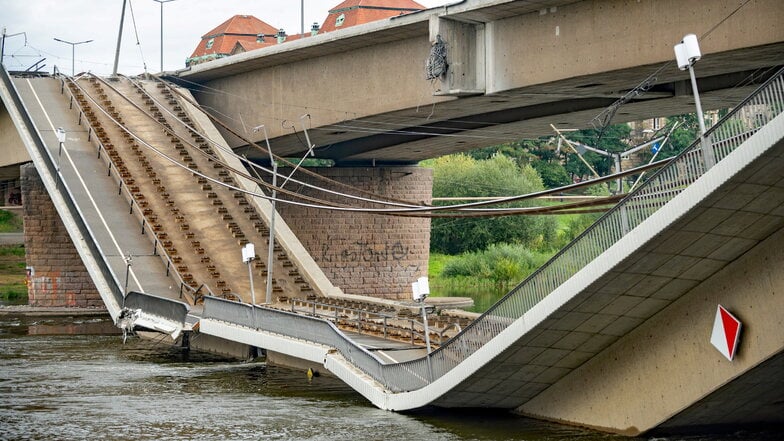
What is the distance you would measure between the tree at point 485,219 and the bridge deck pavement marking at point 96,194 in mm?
33479

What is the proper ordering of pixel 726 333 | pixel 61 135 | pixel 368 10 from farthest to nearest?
pixel 368 10 < pixel 61 135 < pixel 726 333

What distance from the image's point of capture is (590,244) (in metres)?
22.5

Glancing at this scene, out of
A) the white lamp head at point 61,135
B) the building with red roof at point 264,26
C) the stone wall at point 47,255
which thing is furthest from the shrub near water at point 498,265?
the building with red roof at point 264,26

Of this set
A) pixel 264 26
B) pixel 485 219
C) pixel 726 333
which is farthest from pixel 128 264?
pixel 264 26

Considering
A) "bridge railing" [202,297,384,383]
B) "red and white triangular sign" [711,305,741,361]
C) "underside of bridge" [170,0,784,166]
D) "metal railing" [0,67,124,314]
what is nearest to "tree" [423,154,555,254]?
"underside of bridge" [170,0,784,166]

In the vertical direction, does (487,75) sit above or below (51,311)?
above

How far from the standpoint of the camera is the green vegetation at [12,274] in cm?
5969

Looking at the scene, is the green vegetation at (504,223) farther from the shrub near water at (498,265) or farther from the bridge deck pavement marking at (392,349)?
the bridge deck pavement marking at (392,349)

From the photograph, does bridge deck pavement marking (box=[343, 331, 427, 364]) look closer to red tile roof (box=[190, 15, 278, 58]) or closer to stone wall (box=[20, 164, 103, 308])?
stone wall (box=[20, 164, 103, 308])

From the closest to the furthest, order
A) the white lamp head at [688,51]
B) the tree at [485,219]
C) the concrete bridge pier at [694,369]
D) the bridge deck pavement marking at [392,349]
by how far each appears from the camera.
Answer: the white lamp head at [688,51] < the concrete bridge pier at [694,369] < the bridge deck pavement marking at [392,349] < the tree at [485,219]

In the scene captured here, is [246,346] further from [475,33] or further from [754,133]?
[754,133]

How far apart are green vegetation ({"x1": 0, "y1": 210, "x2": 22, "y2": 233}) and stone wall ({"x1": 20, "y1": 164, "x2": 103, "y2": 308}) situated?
81.6ft

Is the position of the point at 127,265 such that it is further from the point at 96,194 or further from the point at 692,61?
the point at 692,61

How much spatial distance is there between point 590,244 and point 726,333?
265 centimetres
